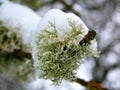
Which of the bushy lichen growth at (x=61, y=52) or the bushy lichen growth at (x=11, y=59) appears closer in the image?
the bushy lichen growth at (x=61, y=52)

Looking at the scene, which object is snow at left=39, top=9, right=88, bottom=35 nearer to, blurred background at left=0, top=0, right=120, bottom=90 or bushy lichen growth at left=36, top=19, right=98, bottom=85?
bushy lichen growth at left=36, top=19, right=98, bottom=85

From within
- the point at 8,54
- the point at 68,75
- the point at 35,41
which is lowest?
the point at 68,75

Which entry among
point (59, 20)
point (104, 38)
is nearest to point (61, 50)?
point (59, 20)

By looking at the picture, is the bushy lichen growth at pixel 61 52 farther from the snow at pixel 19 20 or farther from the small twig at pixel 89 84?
the snow at pixel 19 20

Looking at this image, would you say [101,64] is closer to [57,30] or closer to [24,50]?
[24,50]

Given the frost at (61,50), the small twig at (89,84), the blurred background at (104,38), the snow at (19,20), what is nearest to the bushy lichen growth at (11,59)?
the snow at (19,20)

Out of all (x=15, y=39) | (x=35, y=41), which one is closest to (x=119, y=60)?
(x=15, y=39)

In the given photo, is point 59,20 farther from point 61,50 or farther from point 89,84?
point 89,84
